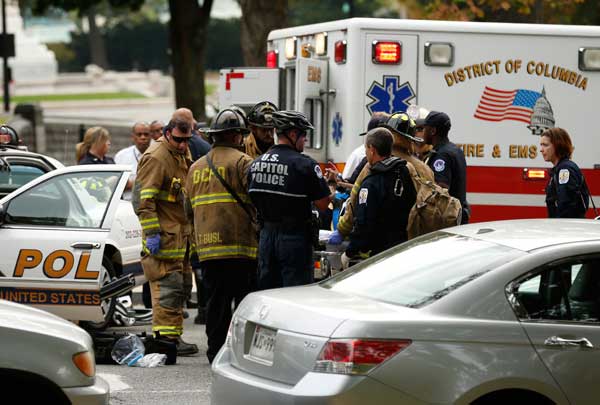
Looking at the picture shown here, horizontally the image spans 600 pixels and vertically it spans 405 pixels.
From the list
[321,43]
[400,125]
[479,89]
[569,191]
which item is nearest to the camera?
[400,125]

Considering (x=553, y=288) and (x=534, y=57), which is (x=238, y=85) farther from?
(x=553, y=288)

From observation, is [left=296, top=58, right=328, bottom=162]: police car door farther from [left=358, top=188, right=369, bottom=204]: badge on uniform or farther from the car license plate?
the car license plate

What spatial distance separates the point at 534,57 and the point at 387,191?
3.91m

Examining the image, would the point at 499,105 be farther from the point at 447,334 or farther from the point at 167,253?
the point at 447,334

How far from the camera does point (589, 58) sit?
1178 cm

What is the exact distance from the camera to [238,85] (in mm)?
12469

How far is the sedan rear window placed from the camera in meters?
5.89

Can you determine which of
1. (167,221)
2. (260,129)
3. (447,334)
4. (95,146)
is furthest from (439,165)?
(95,146)

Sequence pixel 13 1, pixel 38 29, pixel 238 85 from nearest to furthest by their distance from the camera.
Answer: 1. pixel 238 85
2. pixel 13 1
3. pixel 38 29

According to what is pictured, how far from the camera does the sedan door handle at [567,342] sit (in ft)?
18.7

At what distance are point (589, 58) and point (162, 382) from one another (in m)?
5.34

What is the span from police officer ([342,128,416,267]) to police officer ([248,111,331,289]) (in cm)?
29

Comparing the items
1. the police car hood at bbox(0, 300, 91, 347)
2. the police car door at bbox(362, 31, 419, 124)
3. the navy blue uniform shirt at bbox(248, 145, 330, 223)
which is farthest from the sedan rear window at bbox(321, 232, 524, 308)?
the police car door at bbox(362, 31, 419, 124)

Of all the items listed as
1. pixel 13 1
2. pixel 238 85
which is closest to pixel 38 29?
pixel 13 1
